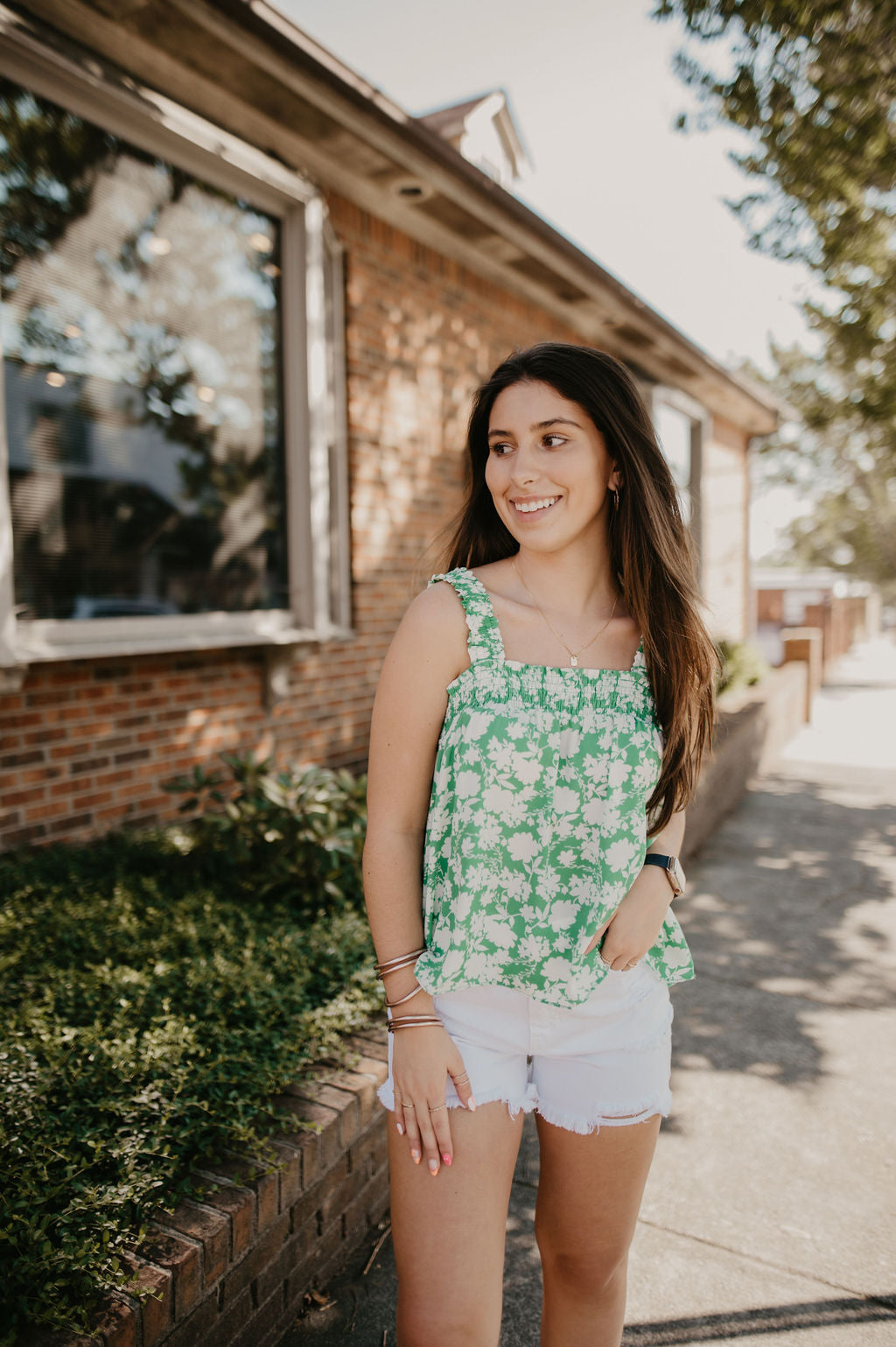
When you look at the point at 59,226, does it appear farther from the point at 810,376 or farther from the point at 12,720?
the point at 810,376

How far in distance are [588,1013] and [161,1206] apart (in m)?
0.99

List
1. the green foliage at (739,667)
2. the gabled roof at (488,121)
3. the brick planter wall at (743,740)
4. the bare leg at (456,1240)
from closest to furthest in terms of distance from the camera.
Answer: the bare leg at (456,1240)
the brick planter wall at (743,740)
the gabled roof at (488,121)
the green foliage at (739,667)

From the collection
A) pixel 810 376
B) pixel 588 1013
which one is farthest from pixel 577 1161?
pixel 810 376

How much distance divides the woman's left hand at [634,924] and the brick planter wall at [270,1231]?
3.15 feet

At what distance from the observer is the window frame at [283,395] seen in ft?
10.8

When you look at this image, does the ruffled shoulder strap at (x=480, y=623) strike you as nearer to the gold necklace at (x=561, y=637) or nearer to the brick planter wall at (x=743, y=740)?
the gold necklace at (x=561, y=637)

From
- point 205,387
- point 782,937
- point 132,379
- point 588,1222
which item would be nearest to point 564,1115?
point 588,1222

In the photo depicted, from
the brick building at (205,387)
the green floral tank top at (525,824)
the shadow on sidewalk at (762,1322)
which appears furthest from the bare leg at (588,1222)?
the brick building at (205,387)

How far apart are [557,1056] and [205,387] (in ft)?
12.1

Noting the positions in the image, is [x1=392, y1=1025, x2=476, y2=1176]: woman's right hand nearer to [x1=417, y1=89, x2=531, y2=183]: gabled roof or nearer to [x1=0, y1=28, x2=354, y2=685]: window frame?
[x1=0, y1=28, x2=354, y2=685]: window frame

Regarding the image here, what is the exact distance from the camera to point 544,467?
5.18 feet

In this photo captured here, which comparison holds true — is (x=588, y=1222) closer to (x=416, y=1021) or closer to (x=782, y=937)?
(x=416, y=1021)

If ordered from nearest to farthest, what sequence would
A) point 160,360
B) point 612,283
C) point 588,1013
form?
point 588,1013
point 160,360
point 612,283

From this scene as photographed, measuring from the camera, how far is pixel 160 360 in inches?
157
